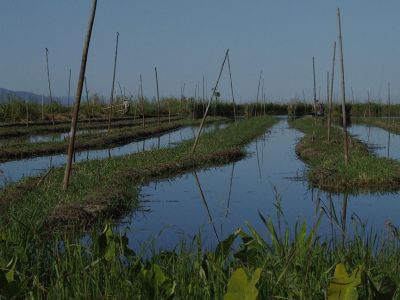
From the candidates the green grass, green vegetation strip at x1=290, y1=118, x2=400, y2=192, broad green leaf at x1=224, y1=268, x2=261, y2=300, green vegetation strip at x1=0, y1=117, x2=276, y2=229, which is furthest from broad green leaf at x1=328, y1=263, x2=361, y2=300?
green vegetation strip at x1=290, y1=118, x2=400, y2=192

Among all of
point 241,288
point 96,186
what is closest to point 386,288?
point 241,288

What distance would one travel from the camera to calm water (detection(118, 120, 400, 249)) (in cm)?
703

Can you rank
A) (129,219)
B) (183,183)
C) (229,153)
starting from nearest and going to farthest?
1. (129,219)
2. (183,183)
3. (229,153)

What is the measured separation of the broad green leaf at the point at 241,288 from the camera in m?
2.27

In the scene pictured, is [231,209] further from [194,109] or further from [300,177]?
[194,109]

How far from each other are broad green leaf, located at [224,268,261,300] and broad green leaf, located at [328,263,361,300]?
35 cm

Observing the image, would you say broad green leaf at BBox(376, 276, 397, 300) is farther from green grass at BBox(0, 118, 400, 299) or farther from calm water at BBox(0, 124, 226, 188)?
calm water at BBox(0, 124, 226, 188)

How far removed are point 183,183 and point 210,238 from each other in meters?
4.91

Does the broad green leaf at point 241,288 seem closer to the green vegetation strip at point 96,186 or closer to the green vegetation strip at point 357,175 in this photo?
the green vegetation strip at point 96,186

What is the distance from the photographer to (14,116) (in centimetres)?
2764

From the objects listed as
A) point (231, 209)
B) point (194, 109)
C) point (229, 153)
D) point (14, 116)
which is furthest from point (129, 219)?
point (194, 109)

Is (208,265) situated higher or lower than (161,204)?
higher

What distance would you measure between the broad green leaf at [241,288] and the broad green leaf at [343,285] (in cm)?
35

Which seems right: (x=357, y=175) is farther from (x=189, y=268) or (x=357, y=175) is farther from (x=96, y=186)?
(x=189, y=268)
